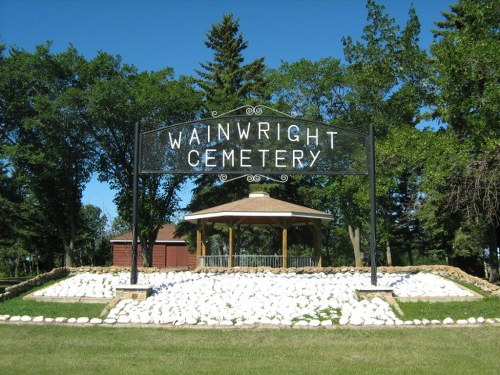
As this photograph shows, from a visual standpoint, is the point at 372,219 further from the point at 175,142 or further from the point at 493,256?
the point at 493,256

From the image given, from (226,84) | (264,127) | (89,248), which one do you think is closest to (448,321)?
(264,127)

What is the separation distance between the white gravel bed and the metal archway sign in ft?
8.66

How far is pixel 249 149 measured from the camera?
12.8 metres

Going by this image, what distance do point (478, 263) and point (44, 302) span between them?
20.9 m

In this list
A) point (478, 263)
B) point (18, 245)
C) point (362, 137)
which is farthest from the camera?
point (18, 245)

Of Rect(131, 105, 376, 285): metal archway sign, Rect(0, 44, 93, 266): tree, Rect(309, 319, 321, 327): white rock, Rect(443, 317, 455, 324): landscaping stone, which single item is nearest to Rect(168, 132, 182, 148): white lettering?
Rect(131, 105, 376, 285): metal archway sign

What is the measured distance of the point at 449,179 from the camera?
15.6 metres

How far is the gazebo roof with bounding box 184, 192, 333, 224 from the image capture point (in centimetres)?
1902

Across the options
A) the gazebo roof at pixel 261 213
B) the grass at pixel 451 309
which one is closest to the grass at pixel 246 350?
the grass at pixel 451 309

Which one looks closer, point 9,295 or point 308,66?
point 9,295

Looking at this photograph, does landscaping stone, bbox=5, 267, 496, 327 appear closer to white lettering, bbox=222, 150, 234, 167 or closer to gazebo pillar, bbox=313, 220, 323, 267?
white lettering, bbox=222, 150, 234, 167

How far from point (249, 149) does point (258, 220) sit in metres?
8.73

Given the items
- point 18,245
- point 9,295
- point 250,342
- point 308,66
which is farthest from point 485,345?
point 18,245

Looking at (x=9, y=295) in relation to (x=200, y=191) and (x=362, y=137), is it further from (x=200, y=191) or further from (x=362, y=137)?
(x=200, y=191)
